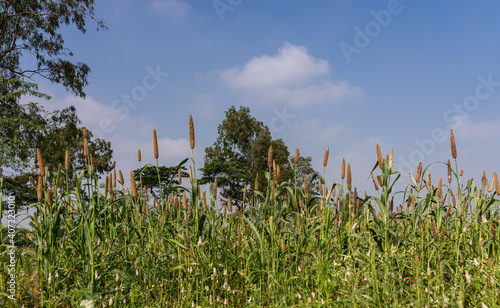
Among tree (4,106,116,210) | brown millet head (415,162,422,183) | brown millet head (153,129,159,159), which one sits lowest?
brown millet head (415,162,422,183)

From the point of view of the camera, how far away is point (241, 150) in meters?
35.8

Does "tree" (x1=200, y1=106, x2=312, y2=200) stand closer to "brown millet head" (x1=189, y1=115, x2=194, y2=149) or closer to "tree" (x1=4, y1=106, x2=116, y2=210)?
"tree" (x1=4, y1=106, x2=116, y2=210)

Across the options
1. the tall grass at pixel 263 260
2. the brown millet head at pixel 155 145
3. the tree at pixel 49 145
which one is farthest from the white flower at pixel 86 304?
the tree at pixel 49 145

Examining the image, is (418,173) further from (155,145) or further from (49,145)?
(49,145)

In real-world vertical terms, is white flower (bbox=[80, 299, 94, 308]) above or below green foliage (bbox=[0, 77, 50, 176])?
below

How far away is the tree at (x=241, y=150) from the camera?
110 ft

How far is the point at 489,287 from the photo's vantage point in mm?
3344

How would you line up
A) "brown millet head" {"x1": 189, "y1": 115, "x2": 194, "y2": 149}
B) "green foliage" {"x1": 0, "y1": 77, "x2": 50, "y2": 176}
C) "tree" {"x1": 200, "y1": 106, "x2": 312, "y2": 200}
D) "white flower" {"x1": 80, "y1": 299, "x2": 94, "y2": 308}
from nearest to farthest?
"white flower" {"x1": 80, "y1": 299, "x2": 94, "y2": 308}
"brown millet head" {"x1": 189, "y1": 115, "x2": 194, "y2": 149}
"green foliage" {"x1": 0, "y1": 77, "x2": 50, "y2": 176}
"tree" {"x1": 200, "y1": 106, "x2": 312, "y2": 200}

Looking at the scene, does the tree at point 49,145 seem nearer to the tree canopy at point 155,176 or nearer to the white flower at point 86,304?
the tree canopy at point 155,176

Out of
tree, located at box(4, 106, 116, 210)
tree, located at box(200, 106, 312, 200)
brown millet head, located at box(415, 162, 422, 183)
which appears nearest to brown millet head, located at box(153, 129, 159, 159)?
brown millet head, located at box(415, 162, 422, 183)

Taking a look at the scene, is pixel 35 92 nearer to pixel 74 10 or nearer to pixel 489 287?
pixel 74 10

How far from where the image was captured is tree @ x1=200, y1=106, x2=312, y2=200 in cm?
3356

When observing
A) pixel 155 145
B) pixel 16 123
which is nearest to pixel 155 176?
pixel 16 123

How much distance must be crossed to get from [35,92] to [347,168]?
2098cm
